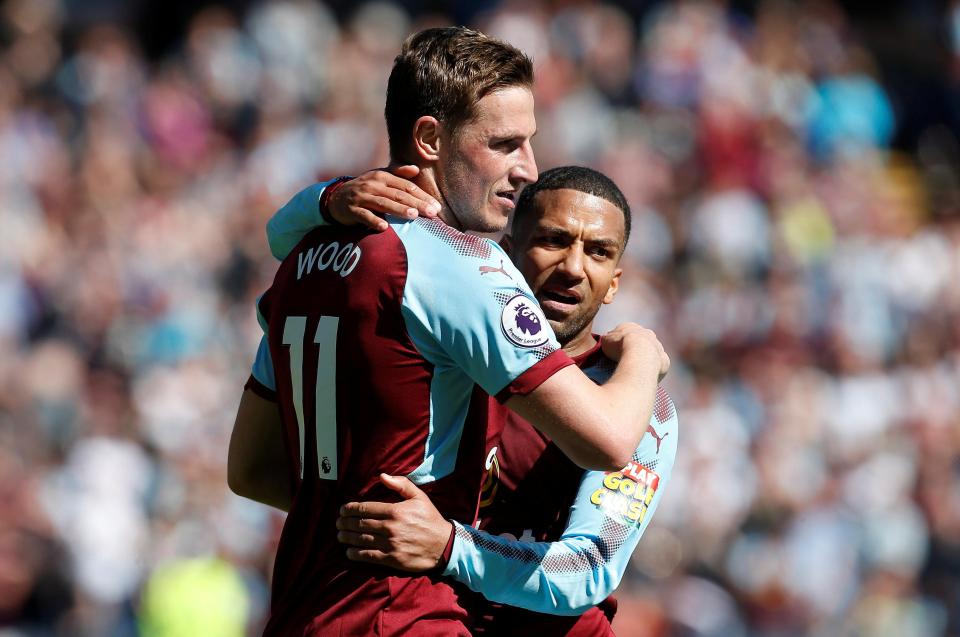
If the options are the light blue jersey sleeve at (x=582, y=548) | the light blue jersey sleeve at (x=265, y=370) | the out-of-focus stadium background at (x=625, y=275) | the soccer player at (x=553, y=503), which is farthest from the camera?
the out-of-focus stadium background at (x=625, y=275)

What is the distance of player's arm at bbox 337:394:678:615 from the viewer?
356 cm

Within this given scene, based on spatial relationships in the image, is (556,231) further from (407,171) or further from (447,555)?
A: (447,555)

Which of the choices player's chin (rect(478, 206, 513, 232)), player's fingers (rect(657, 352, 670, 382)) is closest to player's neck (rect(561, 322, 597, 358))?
player's fingers (rect(657, 352, 670, 382))

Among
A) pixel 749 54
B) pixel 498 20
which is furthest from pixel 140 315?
pixel 749 54

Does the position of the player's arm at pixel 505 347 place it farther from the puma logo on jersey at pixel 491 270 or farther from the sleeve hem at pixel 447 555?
the sleeve hem at pixel 447 555

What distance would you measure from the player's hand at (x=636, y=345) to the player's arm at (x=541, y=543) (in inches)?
11.9

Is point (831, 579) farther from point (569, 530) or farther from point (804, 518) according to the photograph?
point (569, 530)

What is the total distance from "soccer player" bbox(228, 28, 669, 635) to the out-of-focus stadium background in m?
5.89

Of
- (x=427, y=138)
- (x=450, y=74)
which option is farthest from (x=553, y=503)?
(x=450, y=74)

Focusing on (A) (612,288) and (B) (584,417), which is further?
(A) (612,288)

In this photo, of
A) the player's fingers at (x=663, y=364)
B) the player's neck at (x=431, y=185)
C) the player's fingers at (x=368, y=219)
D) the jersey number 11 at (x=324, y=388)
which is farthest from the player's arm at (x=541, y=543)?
the player's neck at (x=431, y=185)

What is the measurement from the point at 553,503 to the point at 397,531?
0.76 metres

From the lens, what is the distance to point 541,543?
3895 millimetres

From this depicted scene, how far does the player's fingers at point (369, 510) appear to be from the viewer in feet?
11.6
